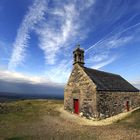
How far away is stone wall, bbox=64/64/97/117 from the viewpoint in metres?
24.7

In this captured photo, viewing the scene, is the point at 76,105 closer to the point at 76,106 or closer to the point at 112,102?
the point at 76,106

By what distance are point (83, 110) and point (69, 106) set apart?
15.0 ft

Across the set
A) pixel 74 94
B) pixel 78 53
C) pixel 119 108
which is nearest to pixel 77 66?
pixel 78 53

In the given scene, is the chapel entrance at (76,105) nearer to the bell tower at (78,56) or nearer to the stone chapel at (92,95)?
the stone chapel at (92,95)

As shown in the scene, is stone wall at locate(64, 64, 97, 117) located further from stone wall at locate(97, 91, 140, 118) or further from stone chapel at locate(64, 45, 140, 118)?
stone wall at locate(97, 91, 140, 118)

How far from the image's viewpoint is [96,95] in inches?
947

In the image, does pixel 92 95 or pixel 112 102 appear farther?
pixel 112 102

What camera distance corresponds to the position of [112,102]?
26.6 meters

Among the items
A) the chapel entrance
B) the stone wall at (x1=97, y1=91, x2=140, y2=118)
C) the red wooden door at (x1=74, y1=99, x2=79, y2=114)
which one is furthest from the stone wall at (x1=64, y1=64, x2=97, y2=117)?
the stone wall at (x1=97, y1=91, x2=140, y2=118)

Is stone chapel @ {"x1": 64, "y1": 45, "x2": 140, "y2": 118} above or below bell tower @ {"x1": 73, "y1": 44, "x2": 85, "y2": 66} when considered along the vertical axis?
below

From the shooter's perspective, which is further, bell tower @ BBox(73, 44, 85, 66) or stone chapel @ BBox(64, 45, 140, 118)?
bell tower @ BBox(73, 44, 85, 66)

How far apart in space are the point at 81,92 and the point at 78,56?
6364 millimetres

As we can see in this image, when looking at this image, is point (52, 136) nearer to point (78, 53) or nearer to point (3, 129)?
point (3, 129)

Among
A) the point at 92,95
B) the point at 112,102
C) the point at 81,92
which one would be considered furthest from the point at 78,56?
the point at 112,102
